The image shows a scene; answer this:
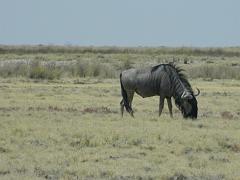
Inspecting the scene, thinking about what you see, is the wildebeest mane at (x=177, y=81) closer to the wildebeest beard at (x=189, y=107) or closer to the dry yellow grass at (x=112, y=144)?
the wildebeest beard at (x=189, y=107)

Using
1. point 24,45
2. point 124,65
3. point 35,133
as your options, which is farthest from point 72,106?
point 24,45

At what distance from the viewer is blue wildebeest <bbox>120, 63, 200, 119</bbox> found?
2117 cm

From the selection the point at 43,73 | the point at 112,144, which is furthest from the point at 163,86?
the point at 43,73

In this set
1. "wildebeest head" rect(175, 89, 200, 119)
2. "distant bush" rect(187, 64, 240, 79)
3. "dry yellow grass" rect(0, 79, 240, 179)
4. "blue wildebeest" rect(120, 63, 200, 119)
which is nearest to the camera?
"dry yellow grass" rect(0, 79, 240, 179)

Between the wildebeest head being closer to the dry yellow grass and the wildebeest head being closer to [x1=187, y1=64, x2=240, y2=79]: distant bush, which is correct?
the dry yellow grass

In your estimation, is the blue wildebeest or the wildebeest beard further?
the blue wildebeest

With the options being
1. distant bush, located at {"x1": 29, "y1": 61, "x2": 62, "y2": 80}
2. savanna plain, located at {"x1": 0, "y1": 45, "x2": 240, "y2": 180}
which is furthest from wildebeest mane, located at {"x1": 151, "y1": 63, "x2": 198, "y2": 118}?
distant bush, located at {"x1": 29, "y1": 61, "x2": 62, "y2": 80}

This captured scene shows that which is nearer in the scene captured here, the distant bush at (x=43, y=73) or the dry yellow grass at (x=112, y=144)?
the dry yellow grass at (x=112, y=144)

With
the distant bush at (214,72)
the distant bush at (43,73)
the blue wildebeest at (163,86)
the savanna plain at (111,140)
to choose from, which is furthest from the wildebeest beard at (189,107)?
the distant bush at (214,72)

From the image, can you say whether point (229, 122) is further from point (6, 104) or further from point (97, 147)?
point (6, 104)

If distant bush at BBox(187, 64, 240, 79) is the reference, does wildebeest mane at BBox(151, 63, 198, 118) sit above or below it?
above

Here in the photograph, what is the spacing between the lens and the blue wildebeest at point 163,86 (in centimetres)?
2117

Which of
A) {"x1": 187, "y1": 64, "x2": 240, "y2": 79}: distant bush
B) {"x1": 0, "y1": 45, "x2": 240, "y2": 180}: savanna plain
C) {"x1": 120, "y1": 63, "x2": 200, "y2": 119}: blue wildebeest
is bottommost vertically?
{"x1": 187, "y1": 64, "x2": 240, "y2": 79}: distant bush

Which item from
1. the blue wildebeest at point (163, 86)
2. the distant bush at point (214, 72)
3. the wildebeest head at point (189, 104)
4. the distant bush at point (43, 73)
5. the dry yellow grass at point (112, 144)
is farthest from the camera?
the distant bush at point (214, 72)
